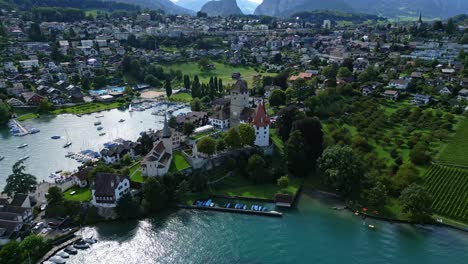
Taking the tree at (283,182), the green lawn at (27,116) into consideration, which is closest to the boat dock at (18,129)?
the green lawn at (27,116)

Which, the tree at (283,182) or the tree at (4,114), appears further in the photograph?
the tree at (4,114)

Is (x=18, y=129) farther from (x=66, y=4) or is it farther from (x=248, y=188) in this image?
(x=66, y=4)

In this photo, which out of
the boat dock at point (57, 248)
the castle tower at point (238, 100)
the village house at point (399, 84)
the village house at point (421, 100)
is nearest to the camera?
the boat dock at point (57, 248)

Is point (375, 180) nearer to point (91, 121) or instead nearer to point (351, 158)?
point (351, 158)

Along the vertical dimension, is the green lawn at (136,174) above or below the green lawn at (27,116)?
above

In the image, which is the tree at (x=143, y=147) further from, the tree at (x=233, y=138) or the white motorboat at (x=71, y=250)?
the white motorboat at (x=71, y=250)
